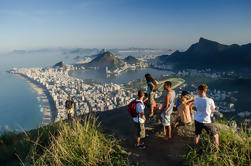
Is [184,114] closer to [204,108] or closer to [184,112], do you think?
[184,112]

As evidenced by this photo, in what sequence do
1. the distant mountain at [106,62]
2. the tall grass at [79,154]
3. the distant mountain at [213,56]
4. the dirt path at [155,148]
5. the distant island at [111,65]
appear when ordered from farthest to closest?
the distant mountain at [106,62] < the distant island at [111,65] < the distant mountain at [213,56] < the dirt path at [155,148] < the tall grass at [79,154]

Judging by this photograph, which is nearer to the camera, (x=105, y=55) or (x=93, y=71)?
(x=93, y=71)

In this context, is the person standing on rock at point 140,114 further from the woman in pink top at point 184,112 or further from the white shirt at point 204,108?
the woman in pink top at point 184,112

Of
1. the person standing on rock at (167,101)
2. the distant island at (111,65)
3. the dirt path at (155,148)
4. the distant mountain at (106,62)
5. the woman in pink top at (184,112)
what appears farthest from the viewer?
the distant mountain at (106,62)

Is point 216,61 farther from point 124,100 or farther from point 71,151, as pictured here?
point 71,151

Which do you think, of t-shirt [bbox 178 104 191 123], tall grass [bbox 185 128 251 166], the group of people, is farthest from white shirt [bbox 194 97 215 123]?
t-shirt [bbox 178 104 191 123]

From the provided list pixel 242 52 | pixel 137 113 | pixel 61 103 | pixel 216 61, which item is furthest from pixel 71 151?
pixel 242 52

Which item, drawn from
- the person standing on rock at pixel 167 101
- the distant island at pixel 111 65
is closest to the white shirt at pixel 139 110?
the person standing on rock at pixel 167 101

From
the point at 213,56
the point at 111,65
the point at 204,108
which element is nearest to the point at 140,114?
the point at 204,108
